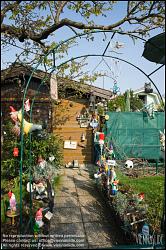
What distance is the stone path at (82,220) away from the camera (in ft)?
13.3

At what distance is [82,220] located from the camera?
4.82 meters

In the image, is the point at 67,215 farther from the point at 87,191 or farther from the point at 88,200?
the point at 87,191

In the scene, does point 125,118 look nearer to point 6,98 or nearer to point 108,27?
point 6,98

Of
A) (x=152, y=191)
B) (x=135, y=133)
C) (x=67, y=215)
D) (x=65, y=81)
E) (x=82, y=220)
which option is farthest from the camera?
(x=135, y=133)

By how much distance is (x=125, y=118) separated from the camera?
1062 cm

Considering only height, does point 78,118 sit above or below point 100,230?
above

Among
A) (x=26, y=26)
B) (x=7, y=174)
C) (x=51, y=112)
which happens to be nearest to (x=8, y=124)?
(x=7, y=174)

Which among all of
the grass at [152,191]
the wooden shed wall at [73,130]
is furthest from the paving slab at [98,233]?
the wooden shed wall at [73,130]

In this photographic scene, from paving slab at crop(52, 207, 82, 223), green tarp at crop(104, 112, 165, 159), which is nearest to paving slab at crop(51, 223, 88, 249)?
paving slab at crop(52, 207, 82, 223)

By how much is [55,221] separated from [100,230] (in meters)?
0.85

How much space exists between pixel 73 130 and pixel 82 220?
5177 mm

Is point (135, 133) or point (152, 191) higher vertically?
point (135, 133)

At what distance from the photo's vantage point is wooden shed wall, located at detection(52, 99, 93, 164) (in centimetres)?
966

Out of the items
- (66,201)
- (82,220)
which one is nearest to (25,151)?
(66,201)
